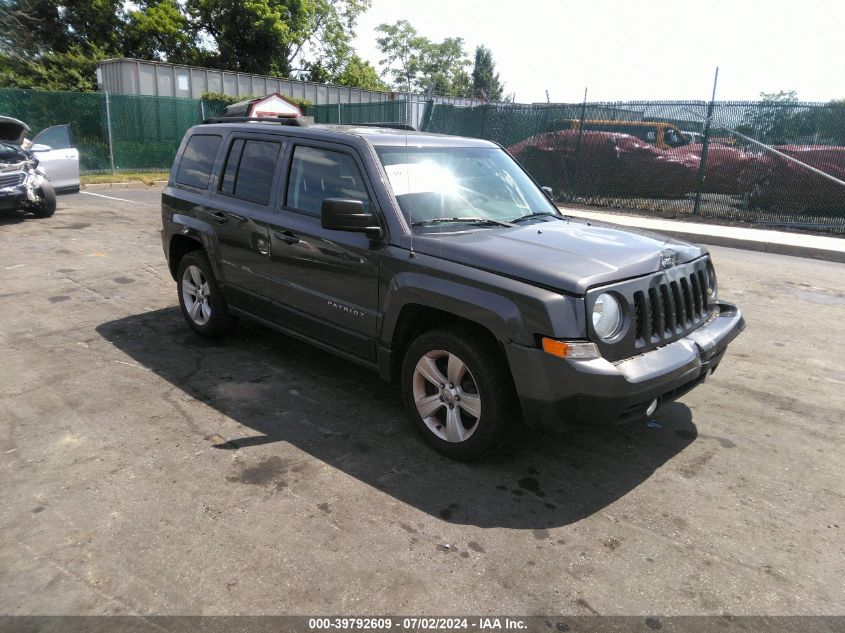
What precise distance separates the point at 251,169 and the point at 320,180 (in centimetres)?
85

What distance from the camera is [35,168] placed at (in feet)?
38.7

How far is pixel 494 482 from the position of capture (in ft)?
11.4

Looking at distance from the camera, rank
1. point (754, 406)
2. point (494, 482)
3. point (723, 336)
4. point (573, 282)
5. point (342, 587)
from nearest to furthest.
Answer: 1. point (342, 587)
2. point (573, 282)
3. point (494, 482)
4. point (723, 336)
5. point (754, 406)

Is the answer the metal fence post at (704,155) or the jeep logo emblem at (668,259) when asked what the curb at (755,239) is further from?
the jeep logo emblem at (668,259)

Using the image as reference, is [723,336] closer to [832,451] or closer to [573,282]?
[832,451]

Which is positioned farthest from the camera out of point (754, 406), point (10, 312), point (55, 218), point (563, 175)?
point (563, 175)

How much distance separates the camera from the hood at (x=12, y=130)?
492 inches

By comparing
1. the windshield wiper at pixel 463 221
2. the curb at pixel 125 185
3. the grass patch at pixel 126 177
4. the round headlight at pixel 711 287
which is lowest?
the curb at pixel 125 185

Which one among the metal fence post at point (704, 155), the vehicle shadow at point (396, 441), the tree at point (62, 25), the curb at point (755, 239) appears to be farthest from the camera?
the tree at point (62, 25)

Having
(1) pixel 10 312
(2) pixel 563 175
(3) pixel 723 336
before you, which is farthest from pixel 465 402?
(2) pixel 563 175

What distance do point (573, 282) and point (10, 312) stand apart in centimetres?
576

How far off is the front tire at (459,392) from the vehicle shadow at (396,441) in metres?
0.16

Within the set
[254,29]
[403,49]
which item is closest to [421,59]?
[403,49]

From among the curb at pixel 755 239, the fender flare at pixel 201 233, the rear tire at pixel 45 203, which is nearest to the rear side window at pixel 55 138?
the rear tire at pixel 45 203
